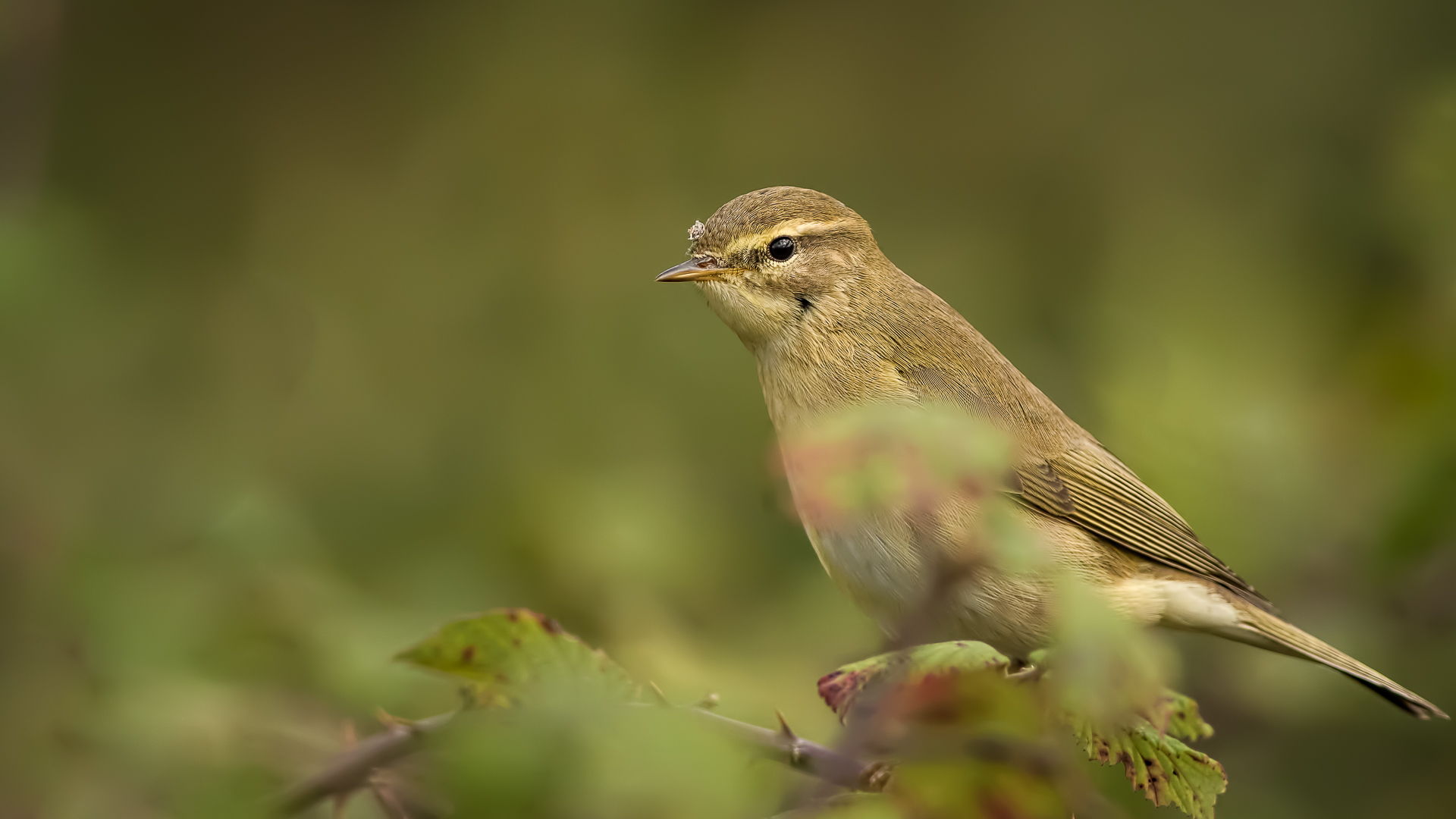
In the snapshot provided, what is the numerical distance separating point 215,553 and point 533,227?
10.7 ft

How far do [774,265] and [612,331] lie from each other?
2.75 metres

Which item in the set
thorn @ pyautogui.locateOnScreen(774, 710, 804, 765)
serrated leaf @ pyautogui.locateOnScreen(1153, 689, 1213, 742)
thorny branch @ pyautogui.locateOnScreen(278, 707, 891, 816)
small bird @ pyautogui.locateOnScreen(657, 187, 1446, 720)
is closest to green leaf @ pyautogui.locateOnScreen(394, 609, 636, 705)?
thorny branch @ pyautogui.locateOnScreen(278, 707, 891, 816)

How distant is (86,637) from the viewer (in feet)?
8.63

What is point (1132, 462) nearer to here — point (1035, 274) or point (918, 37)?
point (1035, 274)

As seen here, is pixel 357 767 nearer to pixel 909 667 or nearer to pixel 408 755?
pixel 408 755

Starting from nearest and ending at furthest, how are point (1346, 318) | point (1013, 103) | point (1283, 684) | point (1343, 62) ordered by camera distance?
point (1283, 684) < point (1346, 318) < point (1343, 62) < point (1013, 103)

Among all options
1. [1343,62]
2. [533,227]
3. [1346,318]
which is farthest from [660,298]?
[1343,62]

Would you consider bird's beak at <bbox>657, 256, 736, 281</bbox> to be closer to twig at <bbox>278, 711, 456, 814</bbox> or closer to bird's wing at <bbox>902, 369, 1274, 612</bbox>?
bird's wing at <bbox>902, 369, 1274, 612</bbox>

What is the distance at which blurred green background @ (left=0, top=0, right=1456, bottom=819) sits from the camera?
9.09ft

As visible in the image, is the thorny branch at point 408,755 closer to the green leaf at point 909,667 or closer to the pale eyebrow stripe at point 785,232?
the green leaf at point 909,667

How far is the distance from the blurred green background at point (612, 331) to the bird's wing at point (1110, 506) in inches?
13.4

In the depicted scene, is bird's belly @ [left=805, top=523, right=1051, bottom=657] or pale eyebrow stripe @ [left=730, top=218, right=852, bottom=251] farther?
pale eyebrow stripe @ [left=730, top=218, right=852, bottom=251]

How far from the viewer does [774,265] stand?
2723mm

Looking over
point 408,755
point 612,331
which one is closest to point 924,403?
point 408,755
